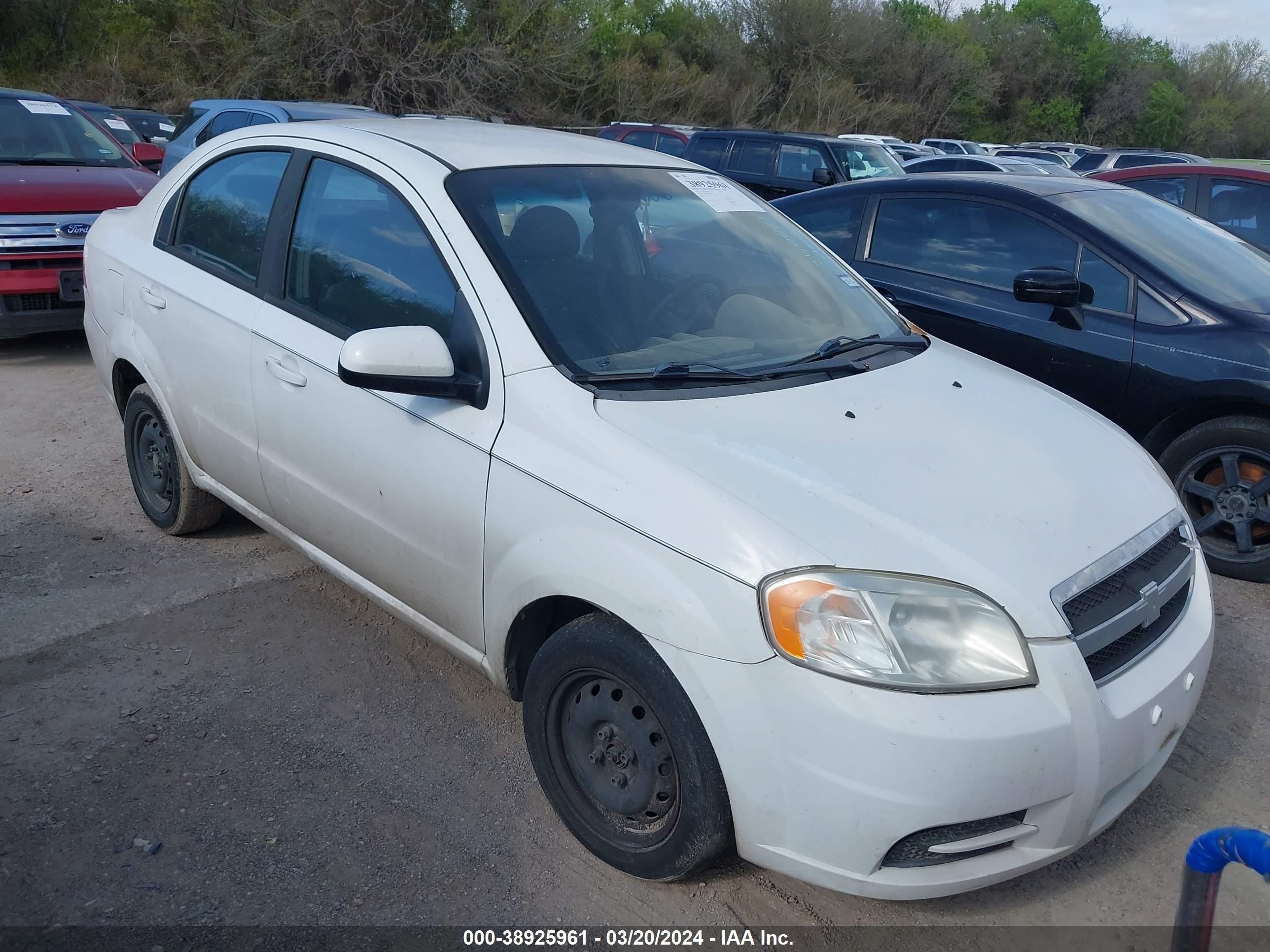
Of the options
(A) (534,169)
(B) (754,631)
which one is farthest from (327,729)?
(A) (534,169)

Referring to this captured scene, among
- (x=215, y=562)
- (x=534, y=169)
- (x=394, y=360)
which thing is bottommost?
(x=215, y=562)

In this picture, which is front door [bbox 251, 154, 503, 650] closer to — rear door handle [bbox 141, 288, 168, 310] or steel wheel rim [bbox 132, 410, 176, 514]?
rear door handle [bbox 141, 288, 168, 310]

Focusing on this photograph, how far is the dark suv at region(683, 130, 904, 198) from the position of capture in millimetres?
13406

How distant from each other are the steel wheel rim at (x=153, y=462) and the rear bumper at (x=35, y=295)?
2704mm

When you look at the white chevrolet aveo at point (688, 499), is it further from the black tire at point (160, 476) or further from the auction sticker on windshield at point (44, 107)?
the auction sticker on windshield at point (44, 107)

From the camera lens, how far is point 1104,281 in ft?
16.0

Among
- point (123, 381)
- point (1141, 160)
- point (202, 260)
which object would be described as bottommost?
point (123, 381)

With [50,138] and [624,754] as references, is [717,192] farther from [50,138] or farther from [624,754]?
[50,138]

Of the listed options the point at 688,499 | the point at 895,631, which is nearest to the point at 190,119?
the point at 688,499

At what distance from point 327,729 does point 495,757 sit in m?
0.55

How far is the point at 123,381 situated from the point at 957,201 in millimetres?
4177

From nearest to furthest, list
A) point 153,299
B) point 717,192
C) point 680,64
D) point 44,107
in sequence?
point 717,192, point 153,299, point 44,107, point 680,64

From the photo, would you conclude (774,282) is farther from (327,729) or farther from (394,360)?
(327,729)

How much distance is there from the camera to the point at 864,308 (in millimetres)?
3686
